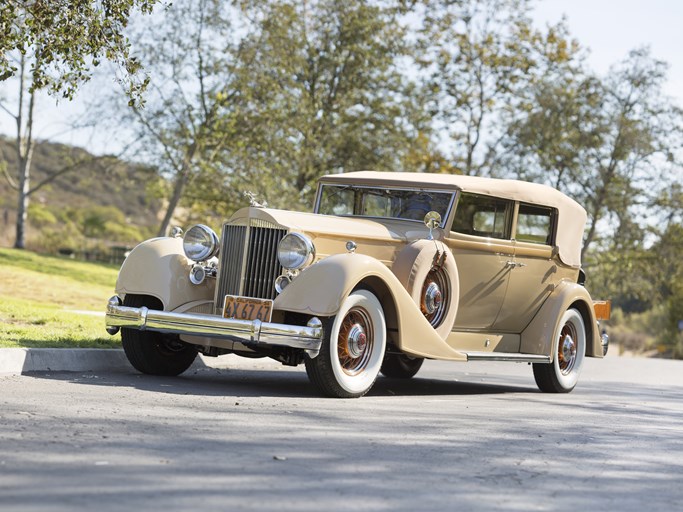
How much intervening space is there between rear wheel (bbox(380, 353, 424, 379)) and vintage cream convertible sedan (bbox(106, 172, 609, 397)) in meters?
0.02

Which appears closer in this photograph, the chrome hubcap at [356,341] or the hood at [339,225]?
the chrome hubcap at [356,341]

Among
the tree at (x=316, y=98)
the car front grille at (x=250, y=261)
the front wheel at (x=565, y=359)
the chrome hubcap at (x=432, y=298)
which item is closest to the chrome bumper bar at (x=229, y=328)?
the car front grille at (x=250, y=261)

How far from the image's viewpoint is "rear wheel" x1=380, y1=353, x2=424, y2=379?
12.4 meters

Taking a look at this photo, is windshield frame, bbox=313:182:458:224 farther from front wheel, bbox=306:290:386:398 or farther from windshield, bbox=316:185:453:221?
front wheel, bbox=306:290:386:398

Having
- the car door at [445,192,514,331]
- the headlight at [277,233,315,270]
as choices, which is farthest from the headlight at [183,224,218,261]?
the car door at [445,192,514,331]

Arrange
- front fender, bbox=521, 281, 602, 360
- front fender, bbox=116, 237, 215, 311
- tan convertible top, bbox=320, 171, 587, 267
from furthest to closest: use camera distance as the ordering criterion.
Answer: front fender, bbox=521, 281, 602, 360 → tan convertible top, bbox=320, 171, 587, 267 → front fender, bbox=116, 237, 215, 311

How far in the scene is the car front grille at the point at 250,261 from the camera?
30.9 feet

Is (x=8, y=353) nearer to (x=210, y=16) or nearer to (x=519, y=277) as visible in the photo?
(x=519, y=277)

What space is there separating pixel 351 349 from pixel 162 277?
6.37 ft

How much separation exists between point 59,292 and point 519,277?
47.5 ft

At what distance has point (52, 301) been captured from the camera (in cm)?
2142

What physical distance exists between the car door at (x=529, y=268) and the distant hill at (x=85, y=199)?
22.3 meters

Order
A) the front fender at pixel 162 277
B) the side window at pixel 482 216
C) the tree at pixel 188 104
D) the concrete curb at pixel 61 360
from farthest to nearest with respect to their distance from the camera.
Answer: the tree at pixel 188 104 → the side window at pixel 482 216 → the front fender at pixel 162 277 → the concrete curb at pixel 61 360

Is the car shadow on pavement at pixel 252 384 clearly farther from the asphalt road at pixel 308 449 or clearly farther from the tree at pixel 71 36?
the tree at pixel 71 36
